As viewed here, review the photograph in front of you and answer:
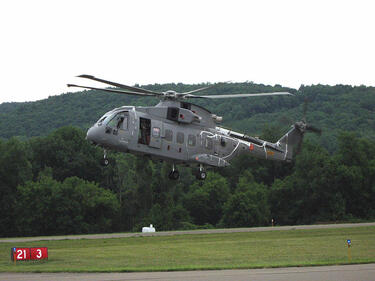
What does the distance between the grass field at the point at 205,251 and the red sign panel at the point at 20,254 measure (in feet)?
2.41

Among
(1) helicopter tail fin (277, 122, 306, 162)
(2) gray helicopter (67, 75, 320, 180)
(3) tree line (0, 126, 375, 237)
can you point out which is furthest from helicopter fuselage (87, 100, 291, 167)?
(3) tree line (0, 126, 375, 237)

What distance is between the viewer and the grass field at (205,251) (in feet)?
107

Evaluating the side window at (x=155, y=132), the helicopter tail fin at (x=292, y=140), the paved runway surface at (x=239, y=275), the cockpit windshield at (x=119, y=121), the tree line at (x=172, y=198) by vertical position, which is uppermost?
the cockpit windshield at (x=119, y=121)

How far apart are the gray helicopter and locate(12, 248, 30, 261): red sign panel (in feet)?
22.2

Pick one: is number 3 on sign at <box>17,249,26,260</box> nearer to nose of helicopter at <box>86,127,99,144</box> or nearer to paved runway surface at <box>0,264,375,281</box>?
paved runway surface at <box>0,264,375,281</box>

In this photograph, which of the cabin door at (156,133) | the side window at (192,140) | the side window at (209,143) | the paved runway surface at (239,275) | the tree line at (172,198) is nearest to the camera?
the paved runway surface at (239,275)

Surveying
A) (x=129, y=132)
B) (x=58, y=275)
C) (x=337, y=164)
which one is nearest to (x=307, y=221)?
(x=337, y=164)

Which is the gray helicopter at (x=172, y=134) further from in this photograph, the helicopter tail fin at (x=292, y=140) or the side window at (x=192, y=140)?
the helicopter tail fin at (x=292, y=140)

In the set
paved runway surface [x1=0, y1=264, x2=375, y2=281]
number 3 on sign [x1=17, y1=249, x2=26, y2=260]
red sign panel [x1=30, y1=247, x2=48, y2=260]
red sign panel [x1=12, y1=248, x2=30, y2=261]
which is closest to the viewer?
paved runway surface [x1=0, y1=264, x2=375, y2=281]

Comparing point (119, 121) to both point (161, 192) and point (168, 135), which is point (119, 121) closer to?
point (168, 135)

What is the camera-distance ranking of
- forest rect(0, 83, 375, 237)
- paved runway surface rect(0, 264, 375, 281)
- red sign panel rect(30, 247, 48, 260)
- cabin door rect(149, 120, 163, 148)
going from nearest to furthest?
1. paved runway surface rect(0, 264, 375, 281)
2. red sign panel rect(30, 247, 48, 260)
3. cabin door rect(149, 120, 163, 148)
4. forest rect(0, 83, 375, 237)

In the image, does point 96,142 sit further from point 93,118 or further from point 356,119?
point 93,118

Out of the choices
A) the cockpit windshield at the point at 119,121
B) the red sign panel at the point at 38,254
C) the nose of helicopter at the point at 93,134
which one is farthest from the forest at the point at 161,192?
the red sign panel at the point at 38,254

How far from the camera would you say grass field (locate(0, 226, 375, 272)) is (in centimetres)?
3247
